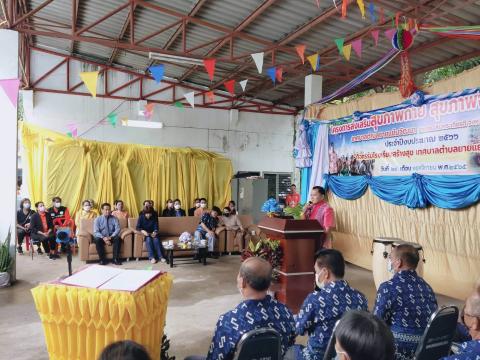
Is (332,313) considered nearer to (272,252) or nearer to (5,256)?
(272,252)

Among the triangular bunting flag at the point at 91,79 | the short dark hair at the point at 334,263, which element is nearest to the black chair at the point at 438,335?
the short dark hair at the point at 334,263

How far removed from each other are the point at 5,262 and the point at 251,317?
4.38 metres

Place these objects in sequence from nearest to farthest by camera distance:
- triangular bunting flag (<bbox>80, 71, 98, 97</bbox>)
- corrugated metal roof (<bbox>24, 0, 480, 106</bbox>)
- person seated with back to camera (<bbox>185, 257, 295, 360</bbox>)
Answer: person seated with back to camera (<bbox>185, 257, 295, 360</bbox>)
corrugated metal roof (<bbox>24, 0, 480, 106</bbox>)
triangular bunting flag (<bbox>80, 71, 98, 97</bbox>)

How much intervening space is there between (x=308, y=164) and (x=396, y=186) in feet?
6.74

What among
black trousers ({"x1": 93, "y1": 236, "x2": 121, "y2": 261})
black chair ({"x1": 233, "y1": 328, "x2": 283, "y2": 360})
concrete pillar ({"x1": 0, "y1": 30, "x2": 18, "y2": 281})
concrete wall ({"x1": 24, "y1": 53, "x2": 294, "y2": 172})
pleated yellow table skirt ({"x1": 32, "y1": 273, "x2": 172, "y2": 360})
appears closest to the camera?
black chair ({"x1": 233, "y1": 328, "x2": 283, "y2": 360})

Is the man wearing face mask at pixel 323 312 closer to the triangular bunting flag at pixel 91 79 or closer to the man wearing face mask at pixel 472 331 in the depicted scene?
the man wearing face mask at pixel 472 331

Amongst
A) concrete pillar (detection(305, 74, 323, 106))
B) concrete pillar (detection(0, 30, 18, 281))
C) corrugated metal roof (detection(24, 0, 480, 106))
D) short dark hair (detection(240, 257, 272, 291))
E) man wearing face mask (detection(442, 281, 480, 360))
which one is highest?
corrugated metal roof (detection(24, 0, 480, 106))

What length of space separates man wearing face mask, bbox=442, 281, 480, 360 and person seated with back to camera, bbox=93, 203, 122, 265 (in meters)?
5.94

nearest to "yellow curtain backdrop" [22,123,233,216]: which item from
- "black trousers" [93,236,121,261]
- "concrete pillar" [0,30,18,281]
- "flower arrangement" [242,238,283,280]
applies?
"black trousers" [93,236,121,261]

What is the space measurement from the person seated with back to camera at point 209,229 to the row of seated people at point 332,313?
481 cm

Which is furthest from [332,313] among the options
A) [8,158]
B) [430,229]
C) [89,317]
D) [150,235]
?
[150,235]

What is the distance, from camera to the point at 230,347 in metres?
1.64

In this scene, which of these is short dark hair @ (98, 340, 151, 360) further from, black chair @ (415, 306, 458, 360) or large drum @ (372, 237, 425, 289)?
large drum @ (372, 237, 425, 289)

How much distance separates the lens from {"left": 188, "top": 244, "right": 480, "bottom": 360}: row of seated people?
1.41 metres
